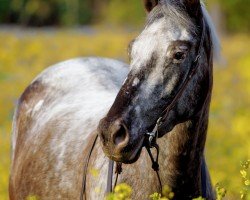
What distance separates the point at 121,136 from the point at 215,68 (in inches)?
500

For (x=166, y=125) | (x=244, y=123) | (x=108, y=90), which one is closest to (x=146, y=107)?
(x=166, y=125)

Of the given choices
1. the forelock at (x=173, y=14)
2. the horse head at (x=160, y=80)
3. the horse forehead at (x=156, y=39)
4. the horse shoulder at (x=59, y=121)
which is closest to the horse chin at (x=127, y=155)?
the horse head at (x=160, y=80)

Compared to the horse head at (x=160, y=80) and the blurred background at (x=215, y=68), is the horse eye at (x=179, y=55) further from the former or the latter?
the blurred background at (x=215, y=68)

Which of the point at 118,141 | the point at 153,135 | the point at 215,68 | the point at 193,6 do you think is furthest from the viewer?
the point at 215,68

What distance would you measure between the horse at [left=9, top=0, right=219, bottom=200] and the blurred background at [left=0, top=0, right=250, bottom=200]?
0.31m

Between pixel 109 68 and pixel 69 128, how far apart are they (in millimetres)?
1001

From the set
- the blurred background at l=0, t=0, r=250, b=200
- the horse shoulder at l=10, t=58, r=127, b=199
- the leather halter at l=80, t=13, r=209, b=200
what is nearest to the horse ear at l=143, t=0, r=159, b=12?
the leather halter at l=80, t=13, r=209, b=200

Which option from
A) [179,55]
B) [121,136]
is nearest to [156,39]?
[179,55]

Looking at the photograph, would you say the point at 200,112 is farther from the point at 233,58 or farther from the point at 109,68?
the point at 233,58

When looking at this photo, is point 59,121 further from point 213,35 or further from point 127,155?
point 127,155

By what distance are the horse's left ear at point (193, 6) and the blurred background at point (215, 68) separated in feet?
2.00

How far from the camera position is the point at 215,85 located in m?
15.8

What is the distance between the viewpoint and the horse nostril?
4.42 m

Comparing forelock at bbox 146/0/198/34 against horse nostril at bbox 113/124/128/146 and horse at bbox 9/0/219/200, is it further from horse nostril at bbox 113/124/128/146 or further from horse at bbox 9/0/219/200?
horse nostril at bbox 113/124/128/146
